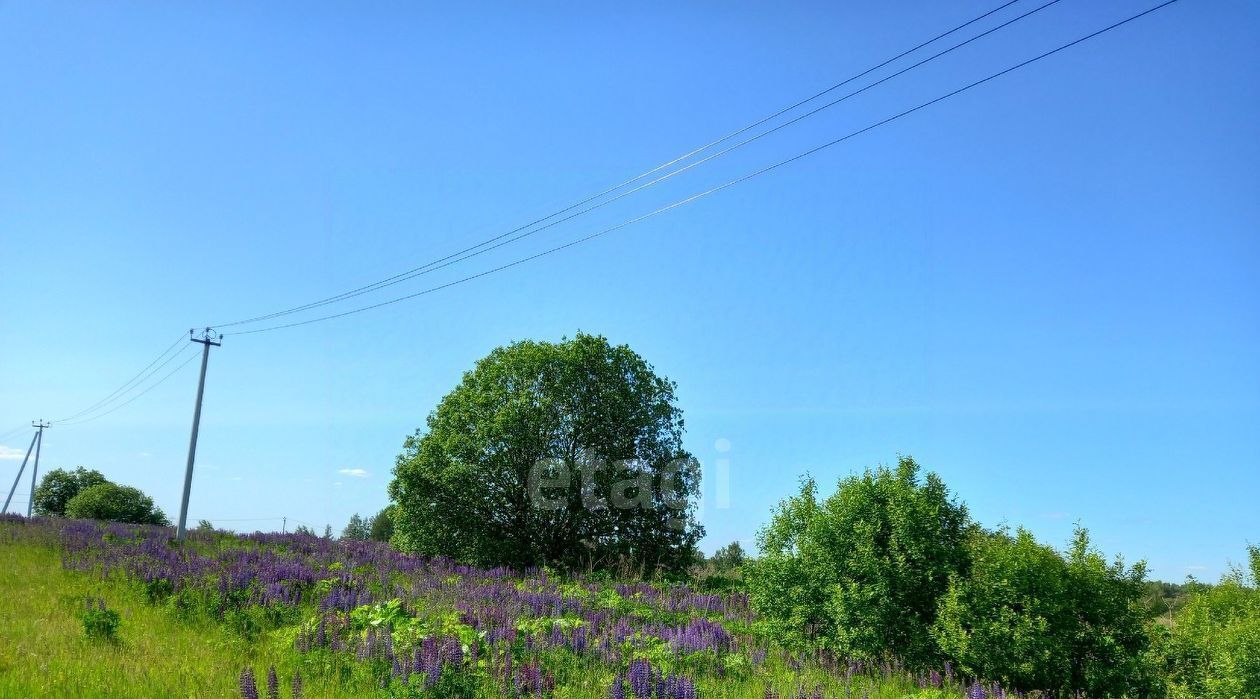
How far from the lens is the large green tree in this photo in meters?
22.0

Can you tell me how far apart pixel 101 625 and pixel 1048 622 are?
1212 cm

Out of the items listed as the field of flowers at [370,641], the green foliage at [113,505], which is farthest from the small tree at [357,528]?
the field of flowers at [370,641]

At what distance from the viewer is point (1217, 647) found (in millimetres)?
10211

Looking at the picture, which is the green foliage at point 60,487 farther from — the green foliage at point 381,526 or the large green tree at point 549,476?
the large green tree at point 549,476

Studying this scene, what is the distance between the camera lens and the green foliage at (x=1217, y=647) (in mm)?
9609

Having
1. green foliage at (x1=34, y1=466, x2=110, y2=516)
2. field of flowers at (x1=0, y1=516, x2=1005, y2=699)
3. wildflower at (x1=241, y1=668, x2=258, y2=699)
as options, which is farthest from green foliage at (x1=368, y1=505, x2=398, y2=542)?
wildflower at (x1=241, y1=668, x2=258, y2=699)

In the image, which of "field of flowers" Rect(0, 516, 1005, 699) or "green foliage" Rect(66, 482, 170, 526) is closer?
"field of flowers" Rect(0, 516, 1005, 699)

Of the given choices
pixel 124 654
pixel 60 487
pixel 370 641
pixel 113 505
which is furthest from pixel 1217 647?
pixel 60 487

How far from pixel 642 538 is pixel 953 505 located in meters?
12.9

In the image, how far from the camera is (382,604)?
970 cm

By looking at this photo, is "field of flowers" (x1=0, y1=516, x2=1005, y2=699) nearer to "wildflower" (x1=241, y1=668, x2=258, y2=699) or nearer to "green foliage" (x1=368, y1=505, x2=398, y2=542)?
"wildflower" (x1=241, y1=668, x2=258, y2=699)

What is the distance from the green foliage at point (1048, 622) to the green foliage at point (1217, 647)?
986mm

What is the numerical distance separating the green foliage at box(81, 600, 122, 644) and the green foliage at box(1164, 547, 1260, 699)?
1377 centimetres

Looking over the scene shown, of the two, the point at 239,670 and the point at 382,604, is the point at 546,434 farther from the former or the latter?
the point at 239,670
